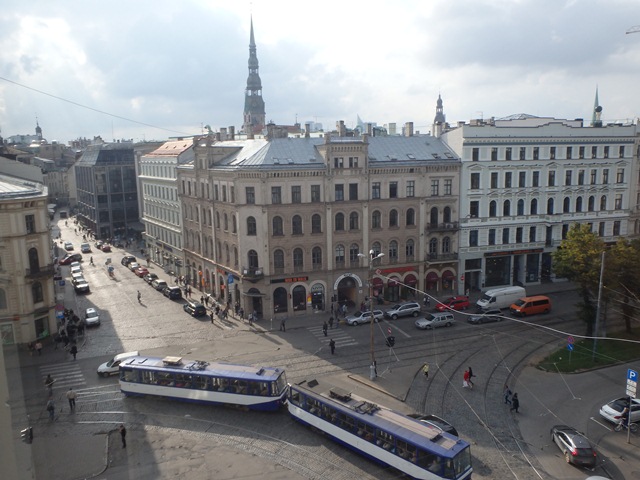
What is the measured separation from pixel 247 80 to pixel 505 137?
5131 inches

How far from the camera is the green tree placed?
4025 cm

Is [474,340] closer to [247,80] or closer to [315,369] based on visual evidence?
[315,369]

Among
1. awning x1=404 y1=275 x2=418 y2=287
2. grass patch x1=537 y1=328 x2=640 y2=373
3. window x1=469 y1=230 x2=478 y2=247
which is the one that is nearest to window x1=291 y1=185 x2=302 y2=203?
awning x1=404 y1=275 x2=418 y2=287

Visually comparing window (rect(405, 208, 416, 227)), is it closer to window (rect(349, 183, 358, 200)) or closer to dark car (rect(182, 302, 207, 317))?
window (rect(349, 183, 358, 200))

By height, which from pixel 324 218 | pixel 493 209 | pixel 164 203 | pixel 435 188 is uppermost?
pixel 435 188

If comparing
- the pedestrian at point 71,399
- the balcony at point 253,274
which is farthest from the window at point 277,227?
the pedestrian at point 71,399

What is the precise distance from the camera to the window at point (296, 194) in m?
50.1

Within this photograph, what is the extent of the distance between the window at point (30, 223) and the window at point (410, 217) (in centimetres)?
3391

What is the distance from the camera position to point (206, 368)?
32.1 m

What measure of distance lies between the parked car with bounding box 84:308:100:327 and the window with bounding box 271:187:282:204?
19.9 metres

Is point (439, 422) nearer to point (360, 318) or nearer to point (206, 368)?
point (206, 368)

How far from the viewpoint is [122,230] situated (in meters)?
104

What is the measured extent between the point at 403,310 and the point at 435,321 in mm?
4258

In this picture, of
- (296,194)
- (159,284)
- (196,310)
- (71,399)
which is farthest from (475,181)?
(71,399)
